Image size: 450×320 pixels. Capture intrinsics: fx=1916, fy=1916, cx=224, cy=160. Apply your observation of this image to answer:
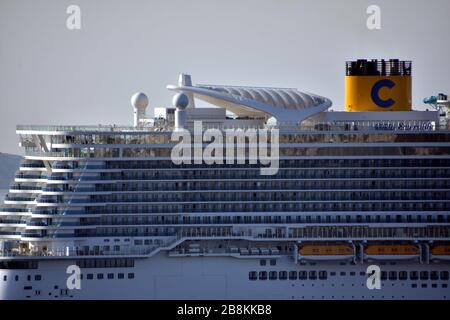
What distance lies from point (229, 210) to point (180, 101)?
5.01m

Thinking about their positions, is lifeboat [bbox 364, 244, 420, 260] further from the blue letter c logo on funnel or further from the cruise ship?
the blue letter c logo on funnel

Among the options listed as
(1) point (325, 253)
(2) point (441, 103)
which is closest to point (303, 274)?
(1) point (325, 253)

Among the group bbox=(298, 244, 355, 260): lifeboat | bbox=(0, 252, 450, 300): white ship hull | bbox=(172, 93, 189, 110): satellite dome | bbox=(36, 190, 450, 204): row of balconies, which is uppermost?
bbox=(172, 93, 189, 110): satellite dome

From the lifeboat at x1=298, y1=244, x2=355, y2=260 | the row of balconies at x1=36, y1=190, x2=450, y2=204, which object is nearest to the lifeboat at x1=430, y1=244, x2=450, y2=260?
the row of balconies at x1=36, y1=190, x2=450, y2=204

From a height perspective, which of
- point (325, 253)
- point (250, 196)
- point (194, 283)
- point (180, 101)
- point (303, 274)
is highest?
point (180, 101)

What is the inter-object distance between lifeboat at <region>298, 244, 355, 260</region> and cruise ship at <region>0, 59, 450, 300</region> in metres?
0.04

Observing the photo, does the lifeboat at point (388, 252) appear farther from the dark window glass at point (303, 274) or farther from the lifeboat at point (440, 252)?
the dark window glass at point (303, 274)

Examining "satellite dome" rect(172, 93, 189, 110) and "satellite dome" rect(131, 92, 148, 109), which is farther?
"satellite dome" rect(131, 92, 148, 109)

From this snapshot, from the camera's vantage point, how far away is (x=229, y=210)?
7981 cm

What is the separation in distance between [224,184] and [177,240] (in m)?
3.27

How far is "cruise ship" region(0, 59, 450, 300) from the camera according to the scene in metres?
78.6

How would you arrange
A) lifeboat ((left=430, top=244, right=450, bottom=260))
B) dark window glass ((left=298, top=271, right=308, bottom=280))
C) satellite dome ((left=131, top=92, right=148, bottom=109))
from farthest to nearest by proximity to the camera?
satellite dome ((left=131, top=92, right=148, bottom=109))
lifeboat ((left=430, top=244, right=450, bottom=260))
dark window glass ((left=298, top=271, right=308, bottom=280))

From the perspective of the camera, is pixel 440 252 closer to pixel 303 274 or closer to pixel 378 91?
pixel 303 274

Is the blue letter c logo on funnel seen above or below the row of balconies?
above
